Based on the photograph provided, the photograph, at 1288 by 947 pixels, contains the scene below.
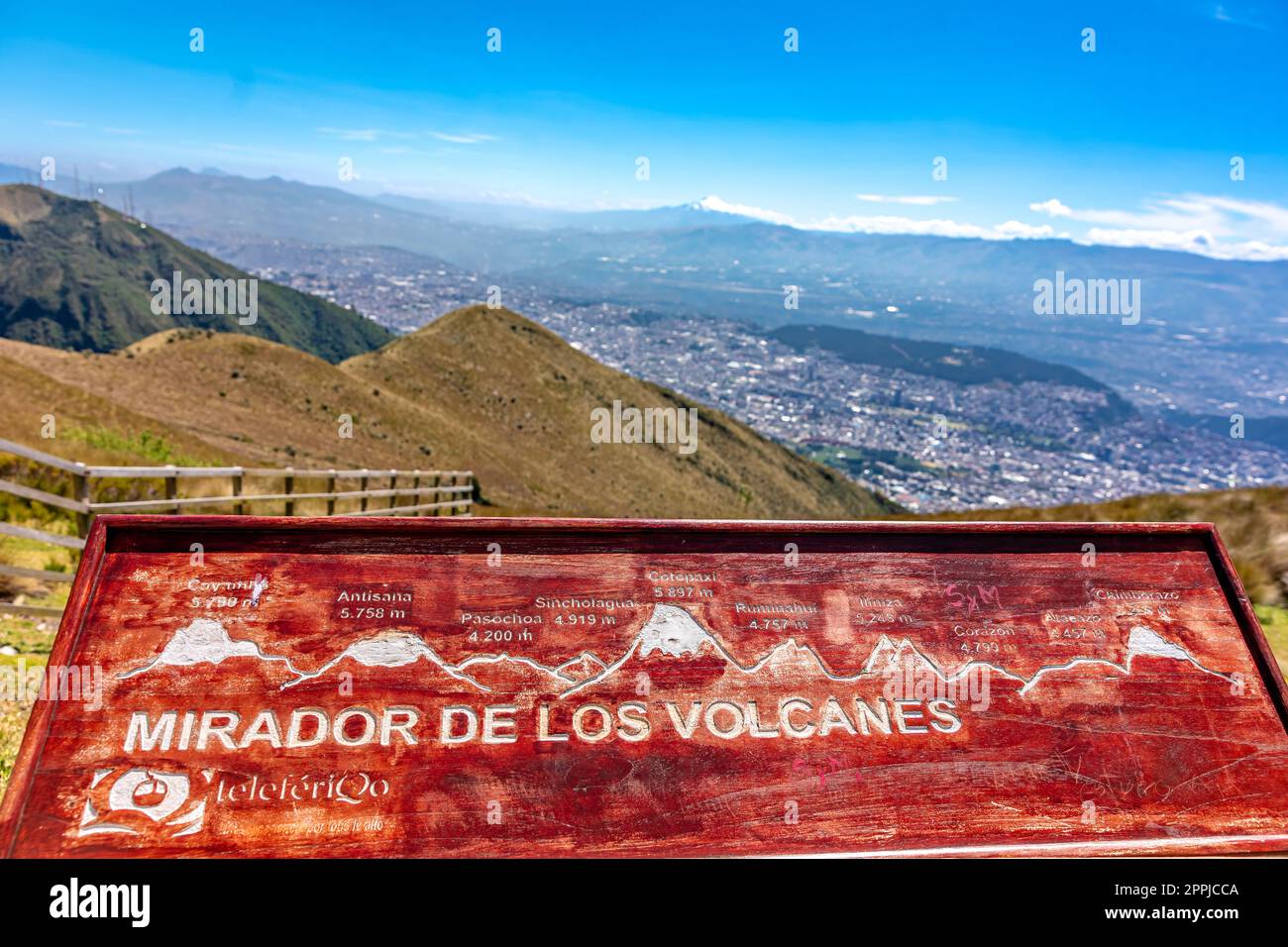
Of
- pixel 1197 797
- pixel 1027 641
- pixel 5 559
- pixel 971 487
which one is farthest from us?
pixel 971 487

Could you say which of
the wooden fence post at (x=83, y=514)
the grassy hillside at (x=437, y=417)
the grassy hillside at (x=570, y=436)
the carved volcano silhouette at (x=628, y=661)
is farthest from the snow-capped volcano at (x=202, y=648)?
the grassy hillside at (x=570, y=436)

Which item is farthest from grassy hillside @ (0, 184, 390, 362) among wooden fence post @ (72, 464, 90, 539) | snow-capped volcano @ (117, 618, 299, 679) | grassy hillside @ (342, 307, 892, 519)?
snow-capped volcano @ (117, 618, 299, 679)

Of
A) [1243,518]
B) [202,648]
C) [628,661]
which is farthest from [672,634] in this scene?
[1243,518]

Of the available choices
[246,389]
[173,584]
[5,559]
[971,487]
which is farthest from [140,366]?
[971,487]
